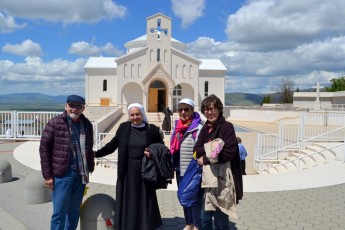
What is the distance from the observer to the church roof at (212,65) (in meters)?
42.3

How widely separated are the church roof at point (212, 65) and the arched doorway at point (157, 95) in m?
6.58

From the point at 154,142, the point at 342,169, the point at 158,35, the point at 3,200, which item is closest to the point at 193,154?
the point at 154,142

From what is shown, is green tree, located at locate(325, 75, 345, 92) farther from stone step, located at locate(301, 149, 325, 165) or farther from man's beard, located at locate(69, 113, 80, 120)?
man's beard, located at locate(69, 113, 80, 120)

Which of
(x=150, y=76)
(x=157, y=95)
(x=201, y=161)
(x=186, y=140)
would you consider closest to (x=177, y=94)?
(x=157, y=95)

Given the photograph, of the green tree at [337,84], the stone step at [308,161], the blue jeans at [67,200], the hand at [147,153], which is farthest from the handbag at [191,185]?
the green tree at [337,84]

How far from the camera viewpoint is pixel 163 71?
121 ft

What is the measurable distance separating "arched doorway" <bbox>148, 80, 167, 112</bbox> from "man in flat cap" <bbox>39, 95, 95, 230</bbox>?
33.9m

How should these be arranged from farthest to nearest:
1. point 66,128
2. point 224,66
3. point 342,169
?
1. point 224,66
2. point 342,169
3. point 66,128

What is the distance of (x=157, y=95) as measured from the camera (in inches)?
1518

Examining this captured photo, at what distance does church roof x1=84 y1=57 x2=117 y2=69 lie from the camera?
133 feet

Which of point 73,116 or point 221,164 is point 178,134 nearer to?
point 221,164

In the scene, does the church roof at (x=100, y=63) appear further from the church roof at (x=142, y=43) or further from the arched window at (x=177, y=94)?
the arched window at (x=177, y=94)

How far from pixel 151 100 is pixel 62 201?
34580mm

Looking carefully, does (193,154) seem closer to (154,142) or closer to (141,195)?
(154,142)
